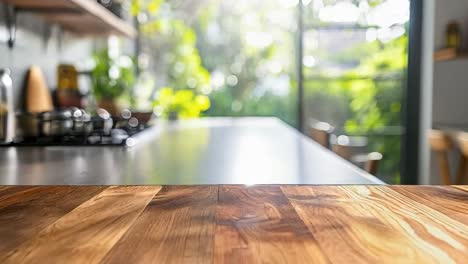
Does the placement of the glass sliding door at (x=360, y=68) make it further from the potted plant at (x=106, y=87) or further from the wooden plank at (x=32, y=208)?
the wooden plank at (x=32, y=208)

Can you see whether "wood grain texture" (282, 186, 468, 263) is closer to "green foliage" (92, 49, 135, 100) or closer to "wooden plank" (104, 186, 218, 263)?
"wooden plank" (104, 186, 218, 263)

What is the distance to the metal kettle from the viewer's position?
5.54 ft

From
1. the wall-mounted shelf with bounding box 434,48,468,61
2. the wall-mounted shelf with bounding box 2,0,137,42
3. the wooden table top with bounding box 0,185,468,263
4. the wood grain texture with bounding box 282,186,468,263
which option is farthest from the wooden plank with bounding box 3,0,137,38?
the wall-mounted shelf with bounding box 434,48,468,61

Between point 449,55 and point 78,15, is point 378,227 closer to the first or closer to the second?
point 78,15

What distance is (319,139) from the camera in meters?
2.52

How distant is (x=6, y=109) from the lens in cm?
171

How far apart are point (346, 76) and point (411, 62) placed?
45 centimetres

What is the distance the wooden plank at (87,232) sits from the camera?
0.49 metres

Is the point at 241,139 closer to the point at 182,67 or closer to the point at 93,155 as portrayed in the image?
the point at 93,155

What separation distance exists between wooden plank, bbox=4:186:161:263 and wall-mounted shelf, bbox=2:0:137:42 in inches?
47.7

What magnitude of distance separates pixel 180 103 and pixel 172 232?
11.5 feet

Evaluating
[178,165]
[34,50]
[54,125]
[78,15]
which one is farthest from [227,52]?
[178,165]

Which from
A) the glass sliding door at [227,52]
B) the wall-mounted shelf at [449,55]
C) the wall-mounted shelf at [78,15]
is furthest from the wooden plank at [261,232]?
the glass sliding door at [227,52]

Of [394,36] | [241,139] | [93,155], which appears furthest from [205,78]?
[93,155]
